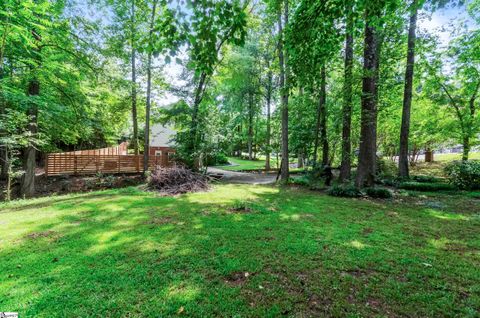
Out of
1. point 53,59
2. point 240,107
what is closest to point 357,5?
point 53,59

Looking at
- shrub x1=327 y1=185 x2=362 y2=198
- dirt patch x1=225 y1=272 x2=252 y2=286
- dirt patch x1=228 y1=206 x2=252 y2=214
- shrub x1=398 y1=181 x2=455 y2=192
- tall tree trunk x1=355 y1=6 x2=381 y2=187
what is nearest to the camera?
dirt patch x1=225 y1=272 x2=252 y2=286

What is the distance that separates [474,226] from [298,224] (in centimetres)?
351

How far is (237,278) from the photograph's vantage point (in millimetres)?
2445

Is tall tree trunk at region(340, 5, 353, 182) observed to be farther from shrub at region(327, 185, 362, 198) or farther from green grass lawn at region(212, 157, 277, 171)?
green grass lawn at region(212, 157, 277, 171)

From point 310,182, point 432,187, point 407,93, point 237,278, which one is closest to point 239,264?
point 237,278

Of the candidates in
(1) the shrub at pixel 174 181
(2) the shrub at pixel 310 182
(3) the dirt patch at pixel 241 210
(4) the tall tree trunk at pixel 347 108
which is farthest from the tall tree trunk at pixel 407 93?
(1) the shrub at pixel 174 181

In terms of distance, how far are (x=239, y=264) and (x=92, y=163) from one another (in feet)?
45.6

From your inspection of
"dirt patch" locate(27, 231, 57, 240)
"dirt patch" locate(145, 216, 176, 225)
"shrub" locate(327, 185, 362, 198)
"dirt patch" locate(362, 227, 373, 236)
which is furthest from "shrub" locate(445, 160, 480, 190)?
"dirt patch" locate(27, 231, 57, 240)

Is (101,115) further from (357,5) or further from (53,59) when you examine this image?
(357,5)

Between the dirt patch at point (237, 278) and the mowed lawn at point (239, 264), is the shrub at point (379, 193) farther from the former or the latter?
the dirt patch at point (237, 278)

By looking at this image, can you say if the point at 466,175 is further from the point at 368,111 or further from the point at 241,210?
the point at 241,210

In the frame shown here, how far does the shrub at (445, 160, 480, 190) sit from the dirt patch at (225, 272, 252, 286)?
10.2 meters

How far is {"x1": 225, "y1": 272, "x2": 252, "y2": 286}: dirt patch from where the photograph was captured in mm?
2344

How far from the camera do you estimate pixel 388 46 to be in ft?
30.7
